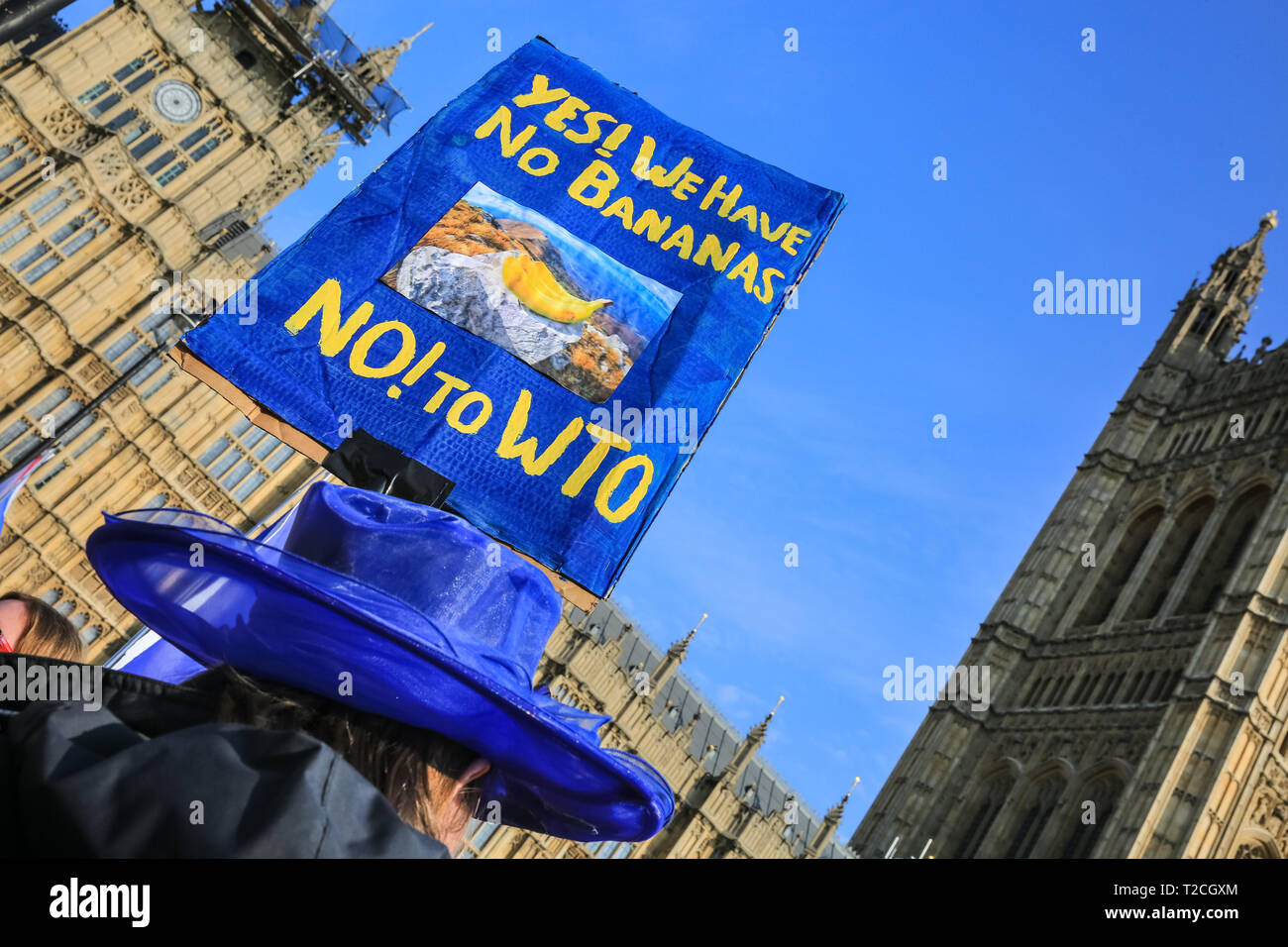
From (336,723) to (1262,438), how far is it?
4534cm

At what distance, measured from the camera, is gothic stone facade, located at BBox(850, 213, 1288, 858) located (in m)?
32.9

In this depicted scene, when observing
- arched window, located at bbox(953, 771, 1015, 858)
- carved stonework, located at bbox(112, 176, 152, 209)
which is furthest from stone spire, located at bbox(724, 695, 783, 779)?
carved stonework, located at bbox(112, 176, 152, 209)

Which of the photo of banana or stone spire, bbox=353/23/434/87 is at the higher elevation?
stone spire, bbox=353/23/434/87

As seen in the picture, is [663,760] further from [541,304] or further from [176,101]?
[541,304]

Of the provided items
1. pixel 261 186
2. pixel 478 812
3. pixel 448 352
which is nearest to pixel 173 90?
pixel 261 186

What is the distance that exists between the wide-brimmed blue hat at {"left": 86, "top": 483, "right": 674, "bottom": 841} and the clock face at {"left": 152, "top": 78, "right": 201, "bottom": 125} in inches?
1270

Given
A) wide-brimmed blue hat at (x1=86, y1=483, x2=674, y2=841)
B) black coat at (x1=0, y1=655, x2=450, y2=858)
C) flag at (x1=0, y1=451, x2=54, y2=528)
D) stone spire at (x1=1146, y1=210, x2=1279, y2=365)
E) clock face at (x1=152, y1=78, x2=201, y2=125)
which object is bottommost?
black coat at (x1=0, y1=655, x2=450, y2=858)

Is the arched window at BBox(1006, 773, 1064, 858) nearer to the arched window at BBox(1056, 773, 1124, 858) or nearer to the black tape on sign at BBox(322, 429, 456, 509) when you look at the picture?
the arched window at BBox(1056, 773, 1124, 858)

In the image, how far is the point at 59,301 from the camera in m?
28.8

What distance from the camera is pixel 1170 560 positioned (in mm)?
41844

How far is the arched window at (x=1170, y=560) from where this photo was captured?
A: 41156mm

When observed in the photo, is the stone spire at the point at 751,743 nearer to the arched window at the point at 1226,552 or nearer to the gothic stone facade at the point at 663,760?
the gothic stone facade at the point at 663,760
